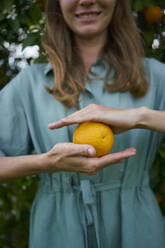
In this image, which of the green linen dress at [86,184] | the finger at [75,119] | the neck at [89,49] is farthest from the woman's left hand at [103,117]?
the neck at [89,49]

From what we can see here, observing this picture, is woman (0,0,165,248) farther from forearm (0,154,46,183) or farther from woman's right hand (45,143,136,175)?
woman's right hand (45,143,136,175)

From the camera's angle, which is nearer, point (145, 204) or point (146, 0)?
point (145, 204)

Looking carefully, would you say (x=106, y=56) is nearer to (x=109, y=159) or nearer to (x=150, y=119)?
(x=150, y=119)

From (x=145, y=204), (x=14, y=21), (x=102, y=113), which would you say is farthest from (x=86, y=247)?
(x=14, y=21)

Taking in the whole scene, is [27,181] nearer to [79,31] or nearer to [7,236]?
[7,236]

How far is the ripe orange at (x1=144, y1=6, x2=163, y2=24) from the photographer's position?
179 cm

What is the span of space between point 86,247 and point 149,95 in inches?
30.7

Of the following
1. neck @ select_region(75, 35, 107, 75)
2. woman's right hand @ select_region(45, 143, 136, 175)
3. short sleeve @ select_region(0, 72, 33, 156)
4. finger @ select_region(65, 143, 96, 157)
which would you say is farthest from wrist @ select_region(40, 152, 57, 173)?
neck @ select_region(75, 35, 107, 75)

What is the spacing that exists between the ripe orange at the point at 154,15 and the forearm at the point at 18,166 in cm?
118

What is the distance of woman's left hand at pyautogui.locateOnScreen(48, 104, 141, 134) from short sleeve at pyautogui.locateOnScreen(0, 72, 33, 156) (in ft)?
1.13

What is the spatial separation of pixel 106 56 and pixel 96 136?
575 mm

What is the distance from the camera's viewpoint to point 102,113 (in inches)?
45.3

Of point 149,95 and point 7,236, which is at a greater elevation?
point 149,95

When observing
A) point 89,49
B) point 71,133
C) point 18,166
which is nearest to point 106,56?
point 89,49
